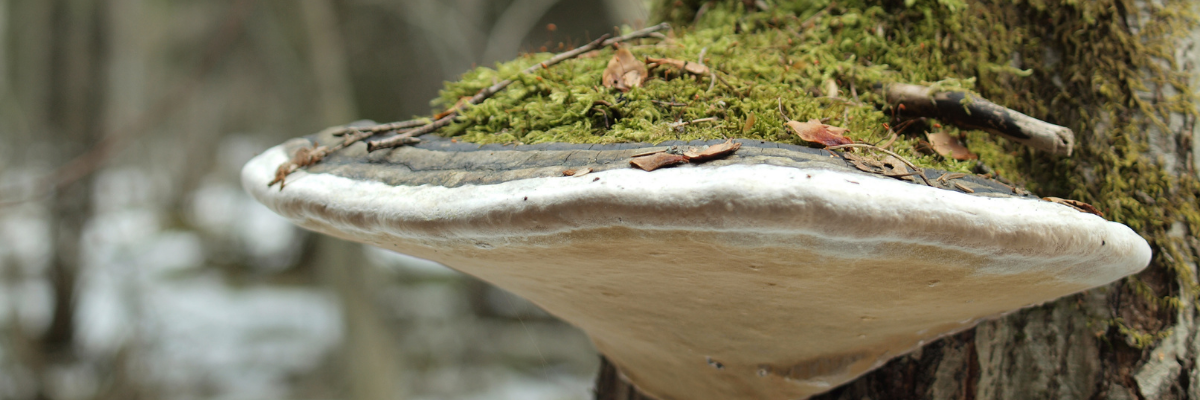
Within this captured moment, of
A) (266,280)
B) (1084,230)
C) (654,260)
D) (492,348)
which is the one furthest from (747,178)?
(266,280)

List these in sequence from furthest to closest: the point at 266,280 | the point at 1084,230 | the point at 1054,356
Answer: the point at 266,280 → the point at 1054,356 → the point at 1084,230

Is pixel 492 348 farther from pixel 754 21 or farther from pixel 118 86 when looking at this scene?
pixel 754 21

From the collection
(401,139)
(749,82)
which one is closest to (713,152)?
(749,82)

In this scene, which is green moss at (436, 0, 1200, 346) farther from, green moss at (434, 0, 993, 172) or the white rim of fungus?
the white rim of fungus

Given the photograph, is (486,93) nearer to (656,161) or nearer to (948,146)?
(656,161)

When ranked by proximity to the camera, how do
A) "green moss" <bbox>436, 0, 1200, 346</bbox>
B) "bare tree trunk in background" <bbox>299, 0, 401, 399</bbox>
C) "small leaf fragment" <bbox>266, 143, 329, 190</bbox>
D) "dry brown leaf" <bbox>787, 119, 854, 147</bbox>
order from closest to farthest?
"dry brown leaf" <bbox>787, 119, 854, 147</bbox>, "small leaf fragment" <bbox>266, 143, 329, 190</bbox>, "green moss" <bbox>436, 0, 1200, 346</bbox>, "bare tree trunk in background" <bbox>299, 0, 401, 399</bbox>

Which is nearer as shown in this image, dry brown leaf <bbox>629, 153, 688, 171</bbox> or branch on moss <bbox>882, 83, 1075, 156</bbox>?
dry brown leaf <bbox>629, 153, 688, 171</bbox>

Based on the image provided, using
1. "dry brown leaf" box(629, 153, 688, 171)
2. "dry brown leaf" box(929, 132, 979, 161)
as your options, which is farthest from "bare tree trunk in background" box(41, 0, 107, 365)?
"dry brown leaf" box(929, 132, 979, 161)
